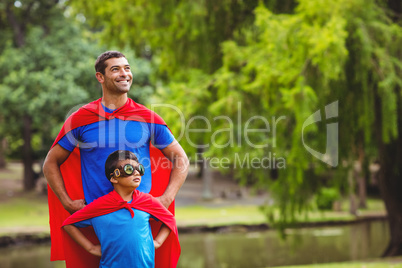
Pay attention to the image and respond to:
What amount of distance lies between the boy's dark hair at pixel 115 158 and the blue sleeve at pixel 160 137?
28cm

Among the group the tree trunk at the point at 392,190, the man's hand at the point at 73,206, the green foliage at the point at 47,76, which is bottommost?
the tree trunk at the point at 392,190

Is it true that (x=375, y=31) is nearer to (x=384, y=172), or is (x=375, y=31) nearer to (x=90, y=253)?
(x=384, y=172)

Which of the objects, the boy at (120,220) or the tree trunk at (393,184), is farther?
the tree trunk at (393,184)

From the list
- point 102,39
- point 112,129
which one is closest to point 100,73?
point 112,129

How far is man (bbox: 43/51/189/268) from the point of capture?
9.50ft

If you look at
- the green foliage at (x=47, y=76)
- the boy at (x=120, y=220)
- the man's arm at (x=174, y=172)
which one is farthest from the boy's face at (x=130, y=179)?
the green foliage at (x=47, y=76)

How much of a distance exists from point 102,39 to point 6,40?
33.3 feet

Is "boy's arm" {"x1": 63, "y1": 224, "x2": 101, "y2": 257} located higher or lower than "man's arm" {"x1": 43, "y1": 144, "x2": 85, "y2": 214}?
lower

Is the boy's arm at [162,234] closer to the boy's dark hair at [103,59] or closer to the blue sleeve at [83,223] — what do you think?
the blue sleeve at [83,223]

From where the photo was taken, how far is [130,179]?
275 centimetres

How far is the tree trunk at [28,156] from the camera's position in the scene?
2086 centimetres

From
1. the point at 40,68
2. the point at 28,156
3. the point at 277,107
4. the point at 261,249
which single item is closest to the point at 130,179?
the point at 277,107

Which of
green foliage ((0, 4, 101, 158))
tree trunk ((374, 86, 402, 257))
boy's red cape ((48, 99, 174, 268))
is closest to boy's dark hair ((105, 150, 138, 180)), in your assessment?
boy's red cape ((48, 99, 174, 268))

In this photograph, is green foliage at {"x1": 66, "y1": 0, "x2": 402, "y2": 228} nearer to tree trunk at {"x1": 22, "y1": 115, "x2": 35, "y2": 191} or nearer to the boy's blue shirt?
the boy's blue shirt
